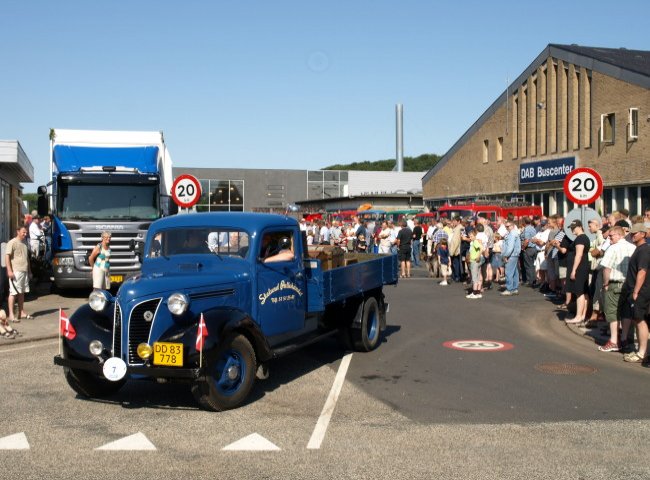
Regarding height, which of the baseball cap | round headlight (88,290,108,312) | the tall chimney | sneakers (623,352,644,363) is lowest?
sneakers (623,352,644,363)

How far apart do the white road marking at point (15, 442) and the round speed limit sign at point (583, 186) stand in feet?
36.7

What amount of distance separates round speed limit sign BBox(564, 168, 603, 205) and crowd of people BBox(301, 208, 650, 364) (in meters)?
0.48

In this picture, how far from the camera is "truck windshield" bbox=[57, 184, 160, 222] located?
58.0 ft

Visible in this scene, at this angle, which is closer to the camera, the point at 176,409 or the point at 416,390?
the point at 176,409

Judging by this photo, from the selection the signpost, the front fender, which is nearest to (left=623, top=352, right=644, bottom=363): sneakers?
the signpost

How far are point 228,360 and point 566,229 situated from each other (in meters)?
8.79

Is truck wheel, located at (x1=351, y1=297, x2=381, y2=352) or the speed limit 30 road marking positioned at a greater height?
truck wheel, located at (x1=351, y1=297, x2=381, y2=352)

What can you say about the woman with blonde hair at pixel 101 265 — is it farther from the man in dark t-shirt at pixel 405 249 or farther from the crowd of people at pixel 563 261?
the man in dark t-shirt at pixel 405 249

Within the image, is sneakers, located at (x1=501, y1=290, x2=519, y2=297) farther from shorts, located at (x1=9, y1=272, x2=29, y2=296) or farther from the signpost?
shorts, located at (x1=9, y1=272, x2=29, y2=296)

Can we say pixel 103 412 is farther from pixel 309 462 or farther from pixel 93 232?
pixel 93 232

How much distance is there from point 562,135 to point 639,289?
25874 millimetres

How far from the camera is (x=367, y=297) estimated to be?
464 inches

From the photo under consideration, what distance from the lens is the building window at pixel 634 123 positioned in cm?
2888

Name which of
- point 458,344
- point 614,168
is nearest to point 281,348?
point 458,344
